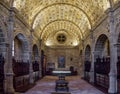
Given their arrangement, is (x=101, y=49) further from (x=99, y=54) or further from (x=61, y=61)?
(x=61, y=61)

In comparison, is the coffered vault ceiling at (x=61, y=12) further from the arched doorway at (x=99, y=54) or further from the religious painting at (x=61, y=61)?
the religious painting at (x=61, y=61)

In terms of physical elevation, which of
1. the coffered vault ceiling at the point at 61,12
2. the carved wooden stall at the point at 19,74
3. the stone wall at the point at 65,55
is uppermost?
the coffered vault ceiling at the point at 61,12

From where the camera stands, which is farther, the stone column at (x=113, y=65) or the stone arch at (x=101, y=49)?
the stone arch at (x=101, y=49)

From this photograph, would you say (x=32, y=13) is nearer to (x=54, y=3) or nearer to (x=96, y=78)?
(x=54, y=3)

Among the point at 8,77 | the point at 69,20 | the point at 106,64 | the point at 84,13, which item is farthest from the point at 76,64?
the point at 8,77

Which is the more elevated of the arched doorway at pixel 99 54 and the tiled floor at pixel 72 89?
the arched doorway at pixel 99 54

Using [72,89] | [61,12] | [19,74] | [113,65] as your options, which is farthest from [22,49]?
[113,65]

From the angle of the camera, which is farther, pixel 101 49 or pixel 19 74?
pixel 101 49

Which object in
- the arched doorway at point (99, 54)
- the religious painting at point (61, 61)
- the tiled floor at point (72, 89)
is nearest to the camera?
the tiled floor at point (72, 89)

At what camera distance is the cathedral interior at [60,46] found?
15.7 metres

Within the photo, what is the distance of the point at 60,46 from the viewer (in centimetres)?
4194

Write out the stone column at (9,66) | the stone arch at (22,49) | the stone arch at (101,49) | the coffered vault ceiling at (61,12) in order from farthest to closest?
the stone arch at (22,49), the stone arch at (101,49), the coffered vault ceiling at (61,12), the stone column at (9,66)

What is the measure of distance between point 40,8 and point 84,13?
507 centimetres

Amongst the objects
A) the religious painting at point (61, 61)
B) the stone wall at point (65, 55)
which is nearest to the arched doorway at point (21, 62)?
the stone wall at point (65, 55)
